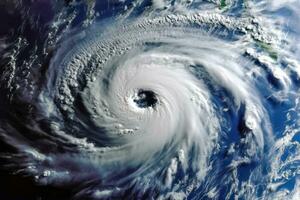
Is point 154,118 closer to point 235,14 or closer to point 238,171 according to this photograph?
point 238,171

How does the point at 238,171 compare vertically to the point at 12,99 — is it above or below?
below

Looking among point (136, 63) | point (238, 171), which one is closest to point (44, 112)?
point (136, 63)

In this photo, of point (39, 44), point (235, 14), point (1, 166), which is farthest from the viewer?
point (235, 14)

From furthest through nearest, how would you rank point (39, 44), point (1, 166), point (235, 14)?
point (235, 14), point (39, 44), point (1, 166)

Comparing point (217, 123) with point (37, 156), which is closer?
point (37, 156)
